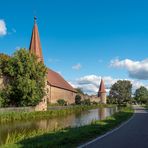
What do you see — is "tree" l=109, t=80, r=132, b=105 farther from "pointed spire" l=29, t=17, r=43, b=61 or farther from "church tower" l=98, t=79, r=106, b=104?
"pointed spire" l=29, t=17, r=43, b=61

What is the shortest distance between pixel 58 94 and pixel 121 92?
2054 inches

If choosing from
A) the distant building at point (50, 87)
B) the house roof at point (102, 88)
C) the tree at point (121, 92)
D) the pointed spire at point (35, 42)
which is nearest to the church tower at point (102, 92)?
the house roof at point (102, 88)

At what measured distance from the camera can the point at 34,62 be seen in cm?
5316

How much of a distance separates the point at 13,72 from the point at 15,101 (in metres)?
4.58

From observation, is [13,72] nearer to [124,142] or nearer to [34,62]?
[34,62]

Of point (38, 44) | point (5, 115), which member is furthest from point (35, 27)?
point (5, 115)

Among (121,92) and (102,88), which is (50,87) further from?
(102,88)

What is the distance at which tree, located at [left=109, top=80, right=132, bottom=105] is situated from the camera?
132 m

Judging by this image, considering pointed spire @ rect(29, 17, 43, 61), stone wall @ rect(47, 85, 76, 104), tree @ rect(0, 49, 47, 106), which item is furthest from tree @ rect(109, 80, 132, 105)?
tree @ rect(0, 49, 47, 106)

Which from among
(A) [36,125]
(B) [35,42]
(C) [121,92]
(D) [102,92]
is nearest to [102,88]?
(D) [102,92]

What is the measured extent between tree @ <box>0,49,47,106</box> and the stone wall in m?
24.1

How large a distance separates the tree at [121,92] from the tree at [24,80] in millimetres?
81856

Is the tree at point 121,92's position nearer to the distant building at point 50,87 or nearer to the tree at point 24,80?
the distant building at point 50,87

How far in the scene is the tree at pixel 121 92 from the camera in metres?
132
